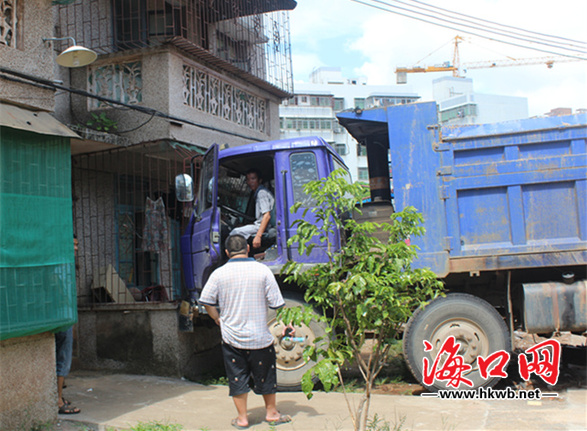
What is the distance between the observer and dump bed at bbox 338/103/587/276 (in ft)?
17.1

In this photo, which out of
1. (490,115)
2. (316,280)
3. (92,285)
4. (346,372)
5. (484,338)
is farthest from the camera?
(490,115)

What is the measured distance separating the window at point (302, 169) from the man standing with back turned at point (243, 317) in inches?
51.3

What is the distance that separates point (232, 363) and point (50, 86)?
2.91 metres

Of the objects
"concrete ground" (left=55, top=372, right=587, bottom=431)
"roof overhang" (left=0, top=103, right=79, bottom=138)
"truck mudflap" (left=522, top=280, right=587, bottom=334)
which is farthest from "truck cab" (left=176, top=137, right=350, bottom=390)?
"truck mudflap" (left=522, top=280, right=587, bottom=334)

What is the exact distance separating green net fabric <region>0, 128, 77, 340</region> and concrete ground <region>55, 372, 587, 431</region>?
0.99 meters

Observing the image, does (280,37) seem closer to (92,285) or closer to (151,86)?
(151,86)

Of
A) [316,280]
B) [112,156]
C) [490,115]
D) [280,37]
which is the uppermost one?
[490,115]

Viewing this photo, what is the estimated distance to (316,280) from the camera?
131 inches

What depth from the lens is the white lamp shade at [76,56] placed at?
5117mm

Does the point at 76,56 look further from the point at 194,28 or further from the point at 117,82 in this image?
the point at 194,28

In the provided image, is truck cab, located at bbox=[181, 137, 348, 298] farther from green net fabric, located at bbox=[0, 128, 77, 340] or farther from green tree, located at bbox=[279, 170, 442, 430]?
green tree, located at bbox=[279, 170, 442, 430]

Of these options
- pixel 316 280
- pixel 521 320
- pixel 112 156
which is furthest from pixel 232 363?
pixel 112 156

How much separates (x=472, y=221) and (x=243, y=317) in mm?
2732

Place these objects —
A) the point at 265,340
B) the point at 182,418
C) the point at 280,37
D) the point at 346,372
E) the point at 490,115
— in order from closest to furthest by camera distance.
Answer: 1. the point at 265,340
2. the point at 182,418
3. the point at 346,372
4. the point at 280,37
5. the point at 490,115
